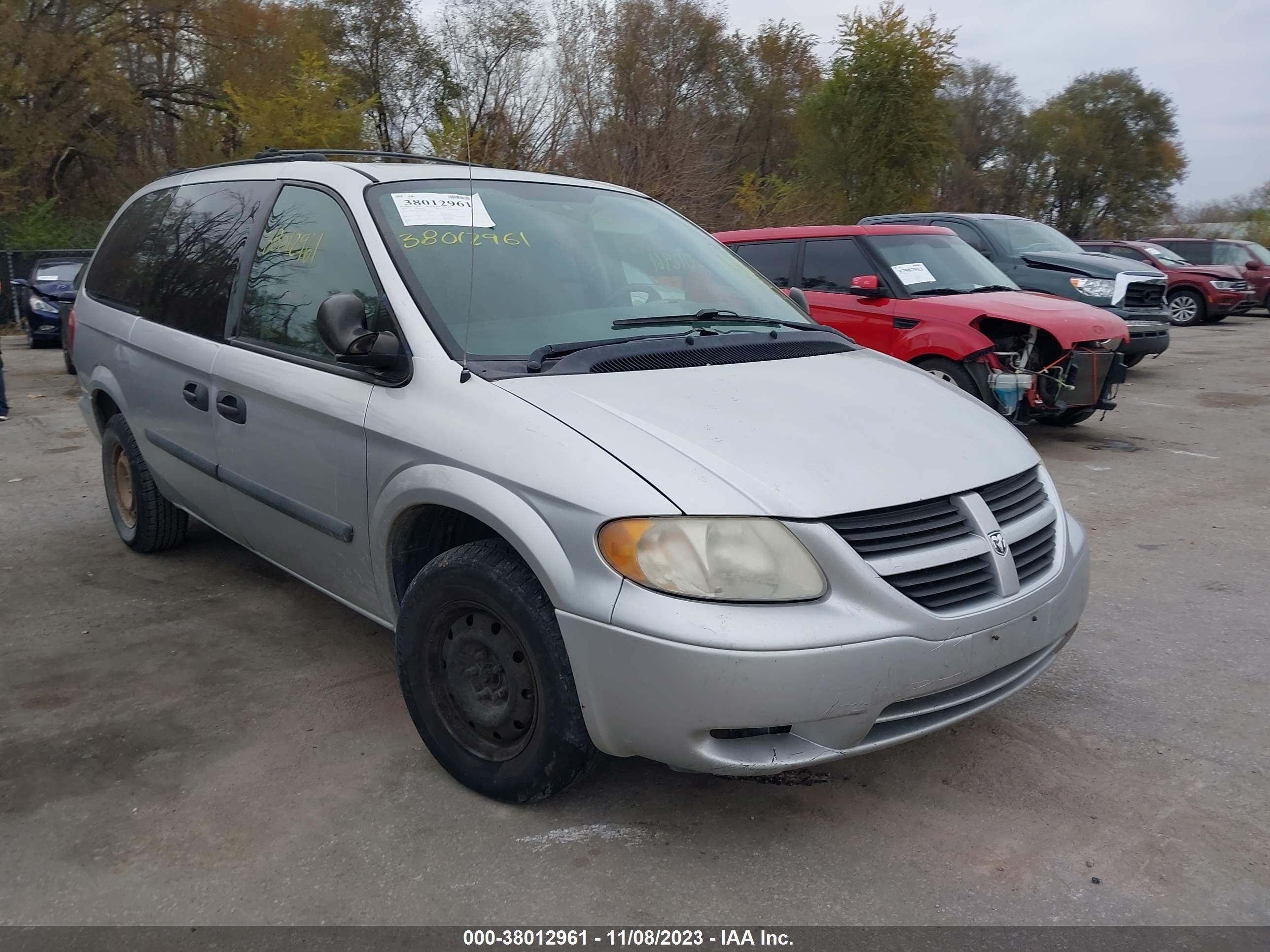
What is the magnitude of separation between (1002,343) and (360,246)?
5654 mm

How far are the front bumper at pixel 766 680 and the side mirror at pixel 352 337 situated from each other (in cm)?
105

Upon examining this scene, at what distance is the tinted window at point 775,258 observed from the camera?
865 centimetres

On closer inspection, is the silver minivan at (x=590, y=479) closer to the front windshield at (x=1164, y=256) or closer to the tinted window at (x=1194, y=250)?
the front windshield at (x=1164, y=256)

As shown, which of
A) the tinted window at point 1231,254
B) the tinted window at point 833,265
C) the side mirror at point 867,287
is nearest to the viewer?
the side mirror at point 867,287

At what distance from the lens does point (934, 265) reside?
835 cm

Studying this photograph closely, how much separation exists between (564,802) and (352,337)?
1.47 meters

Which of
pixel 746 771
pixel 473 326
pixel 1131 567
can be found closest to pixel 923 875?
pixel 746 771

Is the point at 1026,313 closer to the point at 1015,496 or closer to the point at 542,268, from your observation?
the point at 1015,496

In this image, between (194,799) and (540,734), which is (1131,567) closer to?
(540,734)

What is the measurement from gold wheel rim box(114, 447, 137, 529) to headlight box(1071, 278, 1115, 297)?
9529mm

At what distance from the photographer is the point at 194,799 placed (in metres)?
3.01

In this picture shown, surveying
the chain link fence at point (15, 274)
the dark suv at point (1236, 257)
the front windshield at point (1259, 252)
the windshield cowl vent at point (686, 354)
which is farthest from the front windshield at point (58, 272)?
the front windshield at point (1259, 252)

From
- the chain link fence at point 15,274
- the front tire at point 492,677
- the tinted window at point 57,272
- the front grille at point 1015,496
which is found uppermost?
the front grille at point 1015,496

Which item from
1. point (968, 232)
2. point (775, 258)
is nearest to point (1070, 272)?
point (968, 232)
